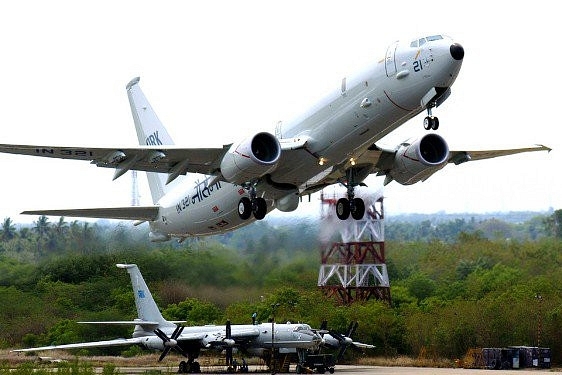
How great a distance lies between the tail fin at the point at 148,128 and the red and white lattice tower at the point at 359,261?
10088mm

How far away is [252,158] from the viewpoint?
3431cm

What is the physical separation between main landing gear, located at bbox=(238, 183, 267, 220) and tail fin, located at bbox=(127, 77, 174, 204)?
883 centimetres

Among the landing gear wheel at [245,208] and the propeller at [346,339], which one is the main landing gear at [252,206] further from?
the propeller at [346,339]

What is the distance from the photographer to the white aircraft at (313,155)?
105 feet

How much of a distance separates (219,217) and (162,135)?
8.22 metres

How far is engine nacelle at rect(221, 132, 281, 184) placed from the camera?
34375 millimetres

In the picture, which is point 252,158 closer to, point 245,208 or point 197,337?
point 245,208

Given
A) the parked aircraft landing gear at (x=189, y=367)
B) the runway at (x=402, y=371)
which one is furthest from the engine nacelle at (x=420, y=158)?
the parked aircraft landing gear at (x=189, y=367)

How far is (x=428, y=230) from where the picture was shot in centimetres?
13225

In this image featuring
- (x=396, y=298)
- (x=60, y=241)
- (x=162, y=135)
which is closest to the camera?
(x=162, y=135)

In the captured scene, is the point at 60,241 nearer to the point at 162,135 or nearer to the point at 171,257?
the point at 171,257

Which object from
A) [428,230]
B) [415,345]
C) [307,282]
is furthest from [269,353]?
[428,230]

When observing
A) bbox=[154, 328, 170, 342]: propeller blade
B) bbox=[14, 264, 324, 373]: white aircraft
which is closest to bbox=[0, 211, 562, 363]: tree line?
bbox=[14, 264, 324, 373]: white aircraft

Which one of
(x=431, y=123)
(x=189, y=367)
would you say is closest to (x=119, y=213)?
(x=189, y=367)
